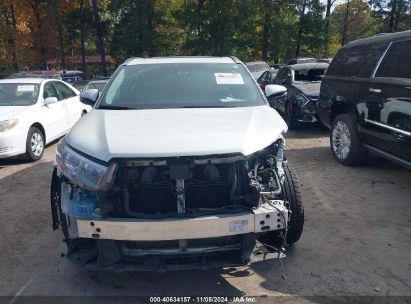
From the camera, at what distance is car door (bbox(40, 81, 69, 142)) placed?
26.8 ft

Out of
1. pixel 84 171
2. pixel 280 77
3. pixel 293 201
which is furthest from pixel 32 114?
pixel 280 77

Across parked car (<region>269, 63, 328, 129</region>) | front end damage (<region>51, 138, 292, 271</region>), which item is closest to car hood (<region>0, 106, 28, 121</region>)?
front end damage (<region>51, 138, 292, 271</region>)

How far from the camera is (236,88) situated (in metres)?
4.52

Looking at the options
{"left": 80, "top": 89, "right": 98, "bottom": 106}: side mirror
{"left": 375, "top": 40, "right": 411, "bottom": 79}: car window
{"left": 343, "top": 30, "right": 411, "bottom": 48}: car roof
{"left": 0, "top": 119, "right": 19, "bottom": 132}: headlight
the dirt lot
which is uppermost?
{"left": 343, "top": 30, "right": 411, "bottom": 48}: car roof

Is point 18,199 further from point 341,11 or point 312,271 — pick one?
point 341,11

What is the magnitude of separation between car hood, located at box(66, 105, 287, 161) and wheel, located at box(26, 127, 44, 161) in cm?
396

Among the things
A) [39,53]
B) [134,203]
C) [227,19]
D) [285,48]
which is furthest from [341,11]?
[134,203]

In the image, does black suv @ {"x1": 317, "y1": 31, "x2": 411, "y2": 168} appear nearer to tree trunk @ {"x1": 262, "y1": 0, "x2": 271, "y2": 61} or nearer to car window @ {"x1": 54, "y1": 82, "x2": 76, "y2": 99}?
car window @ {"x1": 54, "y1": 82, "x2": 76, "y2": 99}

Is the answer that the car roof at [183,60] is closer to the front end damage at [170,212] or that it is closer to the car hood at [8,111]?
the front end damage at [170,212]

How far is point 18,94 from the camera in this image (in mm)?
8195

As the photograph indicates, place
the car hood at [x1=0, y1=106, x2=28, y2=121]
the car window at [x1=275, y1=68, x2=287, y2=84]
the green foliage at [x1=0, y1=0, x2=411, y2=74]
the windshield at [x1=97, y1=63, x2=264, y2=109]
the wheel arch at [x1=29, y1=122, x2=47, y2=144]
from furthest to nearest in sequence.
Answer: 1. the green foliage at [x1=0, y1=0, x2=411, y2=74]
2. the car window at [x1=275, y1=68, x2=287, y2=84]
3. the wheel arch at [x1=29, y1=122, x2=47, y2=144]
4. the car hood at [x1=0, y1=106, x2=28, y2=121]
5. the windshield at [x1=97, y1=63, x2=264, y2=109]

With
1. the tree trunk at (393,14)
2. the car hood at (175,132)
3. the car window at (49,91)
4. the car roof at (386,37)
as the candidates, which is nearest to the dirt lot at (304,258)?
the car hood at (175,132)

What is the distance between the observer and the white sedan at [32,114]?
7205mm

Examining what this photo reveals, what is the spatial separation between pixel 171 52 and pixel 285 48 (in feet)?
27.8
